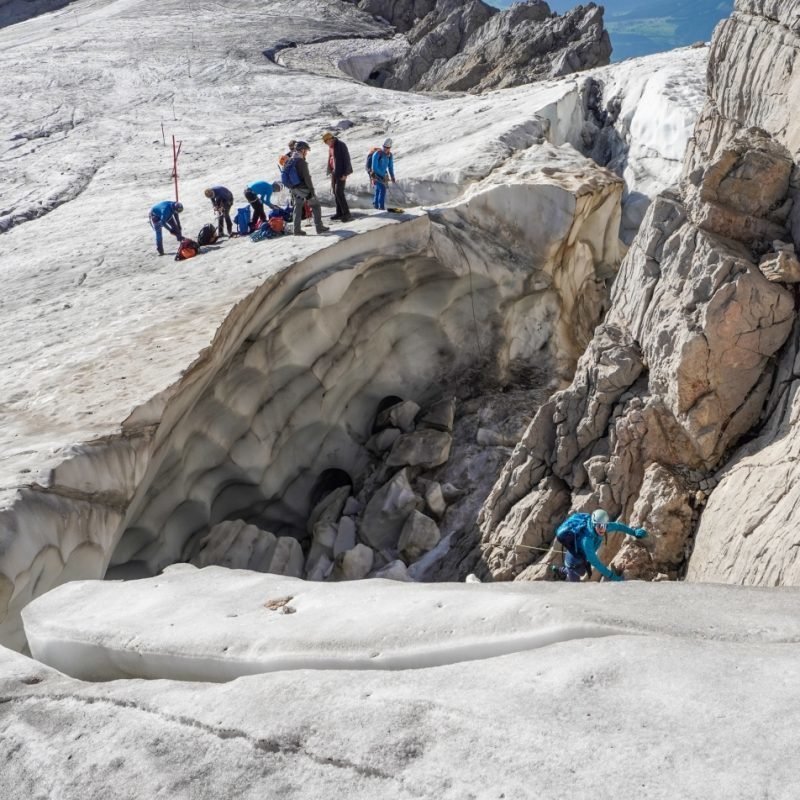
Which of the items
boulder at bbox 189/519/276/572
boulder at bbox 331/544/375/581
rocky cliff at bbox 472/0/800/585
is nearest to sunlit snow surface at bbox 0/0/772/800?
boulder at bbox 189/519/276/572

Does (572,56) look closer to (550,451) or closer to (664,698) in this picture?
(550,451)

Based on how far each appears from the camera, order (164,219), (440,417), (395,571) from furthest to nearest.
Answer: (164,219)
(440,417)
(395,571)

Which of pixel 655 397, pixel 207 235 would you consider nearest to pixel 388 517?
pixel 655 397

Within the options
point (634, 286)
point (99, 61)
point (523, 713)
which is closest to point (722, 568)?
point (634, 286)

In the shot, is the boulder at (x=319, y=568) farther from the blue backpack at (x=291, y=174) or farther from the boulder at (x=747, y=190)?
the boulder at (x=747, y=190)

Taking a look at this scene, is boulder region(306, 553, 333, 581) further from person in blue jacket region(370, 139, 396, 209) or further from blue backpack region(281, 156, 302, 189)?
person in blue jacket region(370, 139, 396, 209)

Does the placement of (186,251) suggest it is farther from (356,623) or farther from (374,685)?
(374,685)

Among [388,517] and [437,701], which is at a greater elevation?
[437,701]
